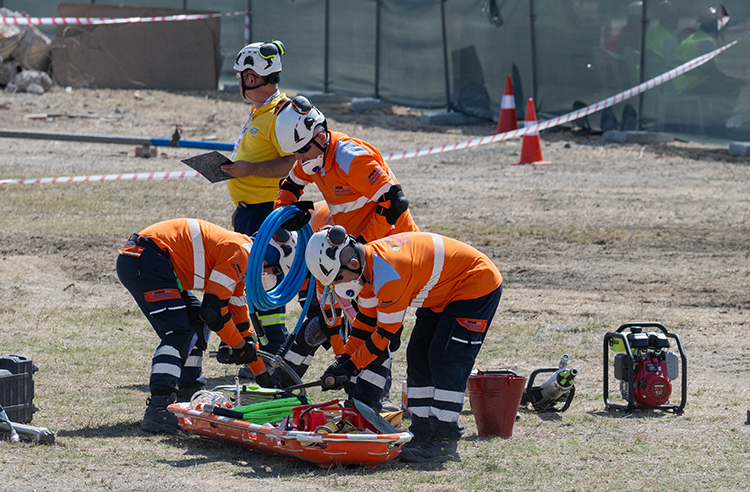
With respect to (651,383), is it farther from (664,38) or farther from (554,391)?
(664,38)

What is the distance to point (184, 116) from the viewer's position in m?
19.1

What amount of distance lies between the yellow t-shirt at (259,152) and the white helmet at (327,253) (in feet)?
6.67

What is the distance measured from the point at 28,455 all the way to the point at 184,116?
14.8 meters

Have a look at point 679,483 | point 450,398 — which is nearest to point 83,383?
point 450,398

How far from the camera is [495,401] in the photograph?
560 centimetres

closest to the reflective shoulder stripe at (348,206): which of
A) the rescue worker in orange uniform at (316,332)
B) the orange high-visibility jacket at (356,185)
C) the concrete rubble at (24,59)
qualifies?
the orange high-visibility jacket at (356,185)

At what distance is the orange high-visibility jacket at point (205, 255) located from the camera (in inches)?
229

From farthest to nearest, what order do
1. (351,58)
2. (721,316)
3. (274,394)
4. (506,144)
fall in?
1. (351,58)
2. (506,144)
3. (721,316)
4. (274,394)

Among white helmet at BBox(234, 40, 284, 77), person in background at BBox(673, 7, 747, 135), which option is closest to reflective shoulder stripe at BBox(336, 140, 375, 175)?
white helmet at BBox(234, 40, 284, 77)

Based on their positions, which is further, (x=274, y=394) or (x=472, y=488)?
(x=274, y=394)

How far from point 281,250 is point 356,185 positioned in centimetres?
77

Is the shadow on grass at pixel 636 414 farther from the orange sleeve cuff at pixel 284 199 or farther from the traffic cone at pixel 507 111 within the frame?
the traffic cone at pixel 507 111

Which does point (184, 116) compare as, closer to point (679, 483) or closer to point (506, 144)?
point (506, 144)

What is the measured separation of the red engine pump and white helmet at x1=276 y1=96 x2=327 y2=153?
2611 millimetres
